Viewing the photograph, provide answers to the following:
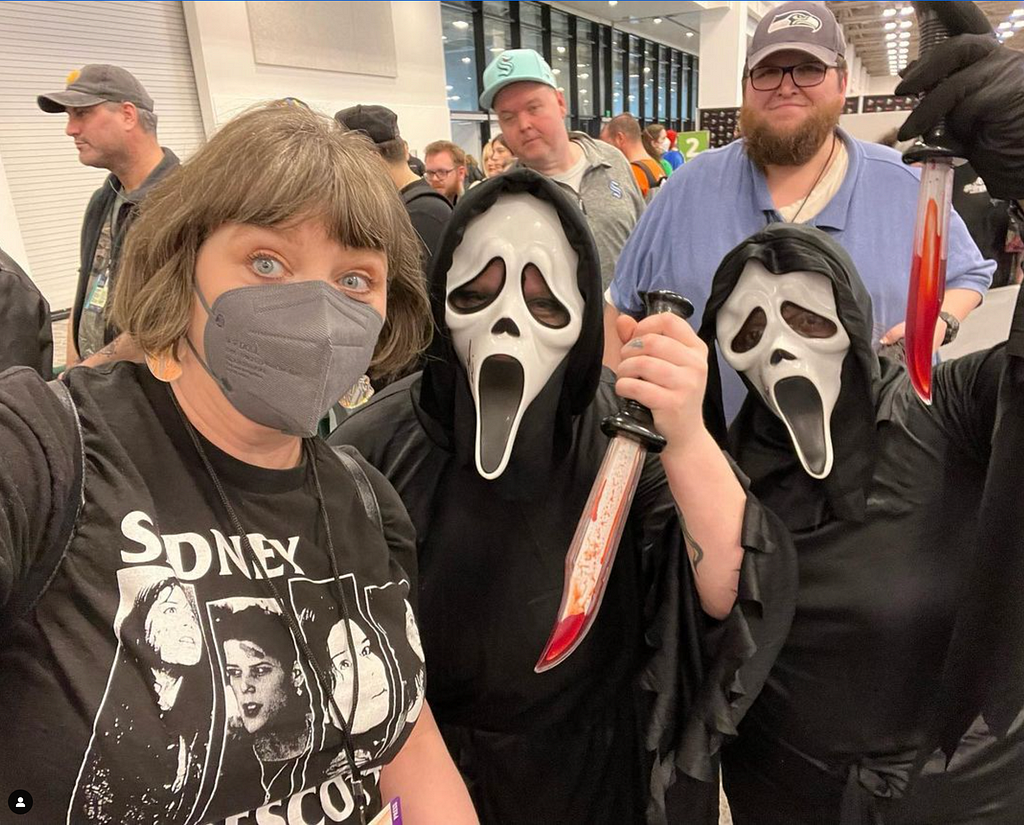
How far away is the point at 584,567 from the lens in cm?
86

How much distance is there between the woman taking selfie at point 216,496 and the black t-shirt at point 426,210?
164 centimetres

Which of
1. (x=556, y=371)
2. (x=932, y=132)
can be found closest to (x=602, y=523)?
(x=556, y=371)

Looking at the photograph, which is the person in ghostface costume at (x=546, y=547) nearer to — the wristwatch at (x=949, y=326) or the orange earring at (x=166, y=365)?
the orange earring at (x=166, y=365)

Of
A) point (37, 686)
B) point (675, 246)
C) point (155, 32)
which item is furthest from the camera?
point (155, 32)

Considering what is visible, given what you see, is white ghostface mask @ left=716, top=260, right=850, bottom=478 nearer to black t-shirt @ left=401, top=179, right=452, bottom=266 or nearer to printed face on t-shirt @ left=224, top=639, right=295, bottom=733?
printed face on t-shirt @ left=224, top=639, right=295, bottom=733

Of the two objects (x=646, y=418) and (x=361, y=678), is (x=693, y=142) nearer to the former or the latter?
(x=646, y=418)

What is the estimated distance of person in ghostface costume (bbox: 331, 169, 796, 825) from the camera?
0.96m

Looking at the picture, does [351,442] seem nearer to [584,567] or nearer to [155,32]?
[584,567]

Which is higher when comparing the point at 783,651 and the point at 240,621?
the point at 240,621

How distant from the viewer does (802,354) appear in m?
0.99

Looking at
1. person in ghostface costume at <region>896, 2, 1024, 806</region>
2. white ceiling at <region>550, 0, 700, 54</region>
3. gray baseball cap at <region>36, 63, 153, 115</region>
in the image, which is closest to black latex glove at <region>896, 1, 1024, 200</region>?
person in ghostface costume at <region>896, 2, 1024, 806</region>

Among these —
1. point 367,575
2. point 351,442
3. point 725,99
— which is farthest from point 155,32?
point 725,99

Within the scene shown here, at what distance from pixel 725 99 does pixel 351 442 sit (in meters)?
10.2

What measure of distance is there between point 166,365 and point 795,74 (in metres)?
1.64
